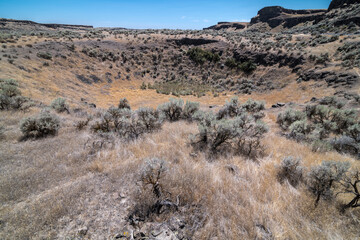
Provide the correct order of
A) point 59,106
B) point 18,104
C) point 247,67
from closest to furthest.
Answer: point 18,104, point 59,106, point 247,67

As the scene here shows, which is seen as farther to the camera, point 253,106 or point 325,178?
point 253,106

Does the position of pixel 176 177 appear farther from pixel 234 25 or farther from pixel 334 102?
pixel 234 25

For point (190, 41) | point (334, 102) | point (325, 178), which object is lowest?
point (325, 178)

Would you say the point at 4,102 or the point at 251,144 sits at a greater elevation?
the point at 4,102

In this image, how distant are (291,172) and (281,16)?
98893 mm

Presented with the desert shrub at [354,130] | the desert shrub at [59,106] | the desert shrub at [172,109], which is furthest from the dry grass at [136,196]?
the desert shrub at [59,106]

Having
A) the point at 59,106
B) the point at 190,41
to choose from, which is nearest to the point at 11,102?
the point at 59,106

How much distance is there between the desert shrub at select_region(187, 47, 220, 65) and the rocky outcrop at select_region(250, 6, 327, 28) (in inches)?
2349

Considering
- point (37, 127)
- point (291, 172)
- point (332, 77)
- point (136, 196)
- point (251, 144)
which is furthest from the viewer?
point (332, 77)

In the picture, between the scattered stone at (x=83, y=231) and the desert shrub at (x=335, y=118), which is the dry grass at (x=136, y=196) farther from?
the desert shrub at (x=335, y=118)

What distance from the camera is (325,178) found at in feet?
9.00

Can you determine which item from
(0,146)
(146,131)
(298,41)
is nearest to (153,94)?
(146,131)

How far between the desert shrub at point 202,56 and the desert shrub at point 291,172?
30.4 meters

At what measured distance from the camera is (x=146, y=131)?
5887 millimetres
